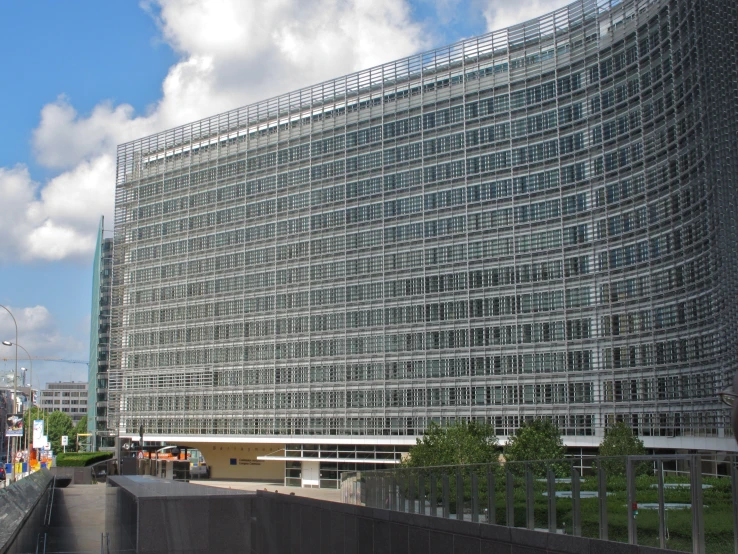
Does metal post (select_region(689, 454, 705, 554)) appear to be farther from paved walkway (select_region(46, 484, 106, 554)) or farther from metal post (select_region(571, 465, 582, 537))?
paved walkway (select_region(46, 484, 106, 554))

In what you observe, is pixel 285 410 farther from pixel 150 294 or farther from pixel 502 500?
pixel 502 500

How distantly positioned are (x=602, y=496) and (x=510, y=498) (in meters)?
2.42

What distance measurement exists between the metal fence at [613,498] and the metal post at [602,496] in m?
0.01

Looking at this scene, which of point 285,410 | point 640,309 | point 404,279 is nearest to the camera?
point 640,309

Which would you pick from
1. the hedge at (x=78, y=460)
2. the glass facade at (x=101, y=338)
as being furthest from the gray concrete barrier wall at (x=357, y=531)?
the glass facade at (x=101, y=338)

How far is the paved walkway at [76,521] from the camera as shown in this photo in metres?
25.2

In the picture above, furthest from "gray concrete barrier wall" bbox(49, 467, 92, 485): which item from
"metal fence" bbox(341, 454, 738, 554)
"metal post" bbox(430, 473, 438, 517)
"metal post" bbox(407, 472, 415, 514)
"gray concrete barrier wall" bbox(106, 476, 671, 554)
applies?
"metal fence" bbox(341, 454, 738, 554)

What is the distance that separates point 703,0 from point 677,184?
468 inches

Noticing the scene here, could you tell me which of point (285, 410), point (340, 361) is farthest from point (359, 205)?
point (285, 410)

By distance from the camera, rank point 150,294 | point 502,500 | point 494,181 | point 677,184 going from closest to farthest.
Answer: point 502,500
point 677,184
point 494,181
point 150,294

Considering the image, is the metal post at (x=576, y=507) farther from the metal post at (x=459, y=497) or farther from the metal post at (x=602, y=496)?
the metal post at (x=459, y=497)

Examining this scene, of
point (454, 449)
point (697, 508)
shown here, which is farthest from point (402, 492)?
point (454, 449)

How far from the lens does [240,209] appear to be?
8744cm

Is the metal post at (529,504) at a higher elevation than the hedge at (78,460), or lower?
higher
